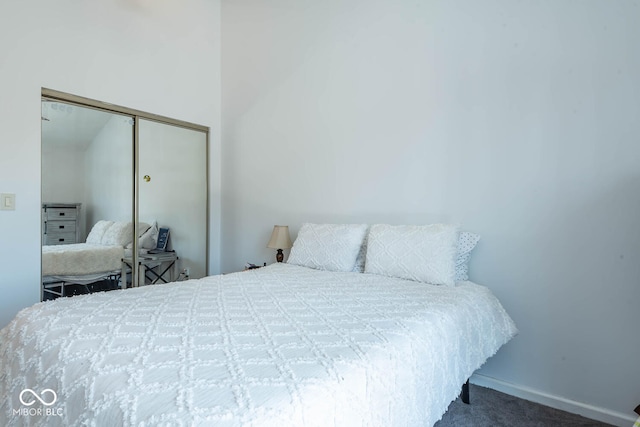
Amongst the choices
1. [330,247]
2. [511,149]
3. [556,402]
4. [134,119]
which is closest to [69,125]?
[134,119]

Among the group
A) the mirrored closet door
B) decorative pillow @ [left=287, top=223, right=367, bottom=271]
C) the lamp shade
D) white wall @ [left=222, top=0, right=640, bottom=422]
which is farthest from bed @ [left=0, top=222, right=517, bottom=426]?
the mirrored closet door

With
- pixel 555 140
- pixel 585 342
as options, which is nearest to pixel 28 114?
pixel 555 140

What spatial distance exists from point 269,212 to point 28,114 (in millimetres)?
1993

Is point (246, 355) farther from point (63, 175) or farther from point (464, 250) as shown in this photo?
point (63, 175)

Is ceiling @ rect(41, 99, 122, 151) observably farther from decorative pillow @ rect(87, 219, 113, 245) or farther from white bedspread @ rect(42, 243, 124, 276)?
white bedspread @ rect(42, 243, 124, 276)

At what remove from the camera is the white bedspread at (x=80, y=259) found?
8.64 feet

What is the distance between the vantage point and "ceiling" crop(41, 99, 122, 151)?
2.60 meters

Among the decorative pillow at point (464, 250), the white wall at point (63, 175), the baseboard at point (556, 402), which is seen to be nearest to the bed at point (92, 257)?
the white wall at point (63, 175)

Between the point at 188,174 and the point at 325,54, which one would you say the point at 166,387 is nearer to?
the point at 325,54

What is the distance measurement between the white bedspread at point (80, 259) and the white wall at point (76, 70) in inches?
3.5

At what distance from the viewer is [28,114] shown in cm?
248

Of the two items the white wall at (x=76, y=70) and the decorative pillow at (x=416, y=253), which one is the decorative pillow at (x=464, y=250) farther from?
the white wall at (x=76, y=70)

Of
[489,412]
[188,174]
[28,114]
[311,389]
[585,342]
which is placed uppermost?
[28,114]

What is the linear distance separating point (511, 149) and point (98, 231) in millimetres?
3234
